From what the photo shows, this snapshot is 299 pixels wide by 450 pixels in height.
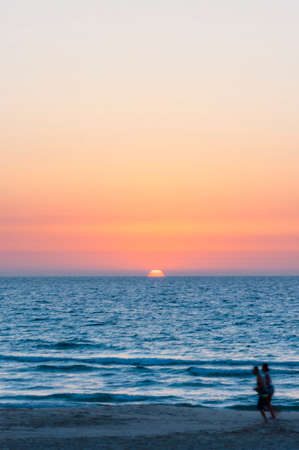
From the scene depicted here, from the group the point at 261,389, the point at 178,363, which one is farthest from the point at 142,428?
the point at 178,363

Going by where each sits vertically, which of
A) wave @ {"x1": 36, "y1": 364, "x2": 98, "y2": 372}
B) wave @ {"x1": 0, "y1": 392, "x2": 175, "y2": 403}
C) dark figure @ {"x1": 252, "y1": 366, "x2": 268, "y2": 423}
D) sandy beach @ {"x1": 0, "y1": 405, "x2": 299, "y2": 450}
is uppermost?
dark figure @ {"x1": 252, "y1": 366, "x2": 268, "y2": 423}

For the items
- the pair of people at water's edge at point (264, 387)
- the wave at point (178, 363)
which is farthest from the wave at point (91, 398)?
the pair of people at water's edge at point (264, 387)

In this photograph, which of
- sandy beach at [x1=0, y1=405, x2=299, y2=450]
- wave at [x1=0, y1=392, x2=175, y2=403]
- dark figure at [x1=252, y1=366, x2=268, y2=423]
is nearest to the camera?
sandy beach at [x1=0, y1=405, x2=299, y2=450]

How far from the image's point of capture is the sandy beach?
63.8 ft

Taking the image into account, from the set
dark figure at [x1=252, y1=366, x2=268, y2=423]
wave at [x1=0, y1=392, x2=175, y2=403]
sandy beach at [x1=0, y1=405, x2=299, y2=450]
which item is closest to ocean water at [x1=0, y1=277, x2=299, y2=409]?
wave at [x1=0, y1=392, x2=175, y2=403]

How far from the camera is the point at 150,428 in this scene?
22.9 metres

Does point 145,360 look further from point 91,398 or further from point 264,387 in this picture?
point 264,387

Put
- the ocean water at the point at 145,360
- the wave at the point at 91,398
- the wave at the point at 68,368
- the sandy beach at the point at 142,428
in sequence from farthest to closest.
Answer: the wave at the point at 68,368, the ocean water at the point at 145,360, the wave at the point at 91,398, the sandy beach at the point at 142,428

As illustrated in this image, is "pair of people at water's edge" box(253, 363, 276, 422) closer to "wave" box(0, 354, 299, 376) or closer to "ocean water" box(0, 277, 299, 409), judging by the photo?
"ocean water" box(0, 277, 299, 409)

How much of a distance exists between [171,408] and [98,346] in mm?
23890

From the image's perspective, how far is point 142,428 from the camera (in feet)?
75.0

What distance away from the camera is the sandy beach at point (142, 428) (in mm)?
19453

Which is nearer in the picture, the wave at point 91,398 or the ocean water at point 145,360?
the wave at point 91,398

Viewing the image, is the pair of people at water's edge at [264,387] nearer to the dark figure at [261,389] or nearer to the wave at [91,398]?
the dark figure at [261,389]
